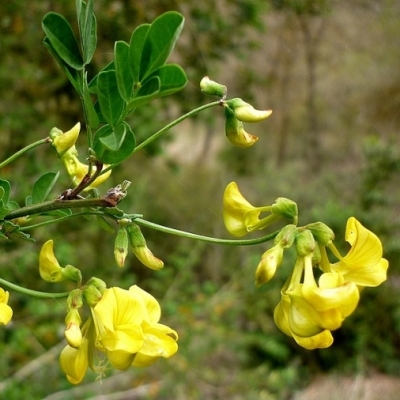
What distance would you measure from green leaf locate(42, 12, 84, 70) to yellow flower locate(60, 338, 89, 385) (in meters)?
0.20

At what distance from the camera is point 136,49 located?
1.06ft

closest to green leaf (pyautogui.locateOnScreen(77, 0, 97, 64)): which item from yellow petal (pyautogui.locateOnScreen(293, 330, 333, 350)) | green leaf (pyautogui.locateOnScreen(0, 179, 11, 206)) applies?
green leaf (pyautogui.locateOnScreen(0, 179, 11, 206))

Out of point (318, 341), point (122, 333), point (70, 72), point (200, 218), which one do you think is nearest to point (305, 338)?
point (318, 341)

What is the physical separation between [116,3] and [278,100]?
13.4 ft

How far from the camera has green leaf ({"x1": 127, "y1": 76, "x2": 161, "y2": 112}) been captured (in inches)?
12.1

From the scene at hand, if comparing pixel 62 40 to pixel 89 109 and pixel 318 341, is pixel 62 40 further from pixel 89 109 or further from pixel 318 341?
pixel 318 341

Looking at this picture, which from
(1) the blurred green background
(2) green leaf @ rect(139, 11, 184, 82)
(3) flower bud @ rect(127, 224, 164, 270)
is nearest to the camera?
(2) green leaf @ rect(139, 11, 184, 82)

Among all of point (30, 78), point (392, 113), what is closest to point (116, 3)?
point (30, 78)

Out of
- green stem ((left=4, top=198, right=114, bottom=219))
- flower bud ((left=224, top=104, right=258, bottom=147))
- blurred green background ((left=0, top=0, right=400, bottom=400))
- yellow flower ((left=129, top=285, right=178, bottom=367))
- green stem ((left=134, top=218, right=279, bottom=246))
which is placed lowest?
blurred green background ((left=0, top=0, right=400, bottom=400))

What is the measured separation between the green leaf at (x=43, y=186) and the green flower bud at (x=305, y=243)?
20cm

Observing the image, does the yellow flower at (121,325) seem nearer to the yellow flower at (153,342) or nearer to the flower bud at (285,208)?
→ the yellow flower at (153,342)

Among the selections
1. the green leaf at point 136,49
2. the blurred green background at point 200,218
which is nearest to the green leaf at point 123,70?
the green leaf at point 136,49

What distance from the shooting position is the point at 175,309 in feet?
→ 6.81

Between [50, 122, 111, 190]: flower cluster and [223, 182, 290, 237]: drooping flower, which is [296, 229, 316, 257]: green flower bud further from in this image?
[50, 122, 111, 190]: flower cluster
